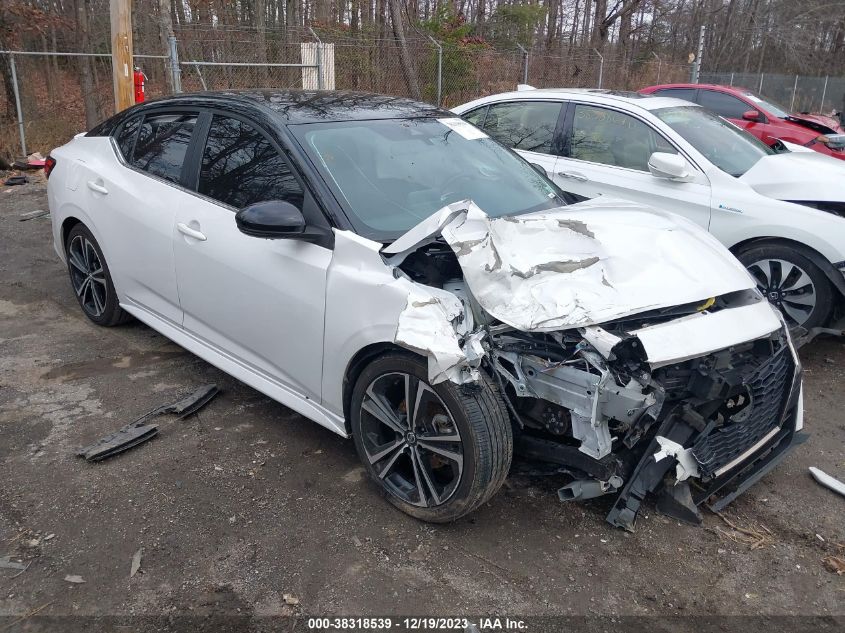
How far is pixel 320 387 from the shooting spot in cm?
325

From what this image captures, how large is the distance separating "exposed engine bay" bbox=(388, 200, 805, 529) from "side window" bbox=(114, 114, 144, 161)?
2.52 metres

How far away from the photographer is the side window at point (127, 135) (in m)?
4.51

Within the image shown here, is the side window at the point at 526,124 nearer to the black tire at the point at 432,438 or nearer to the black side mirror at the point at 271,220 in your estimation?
the black side mirror at the point at 271,220

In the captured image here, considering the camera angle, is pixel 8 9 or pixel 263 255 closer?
pixel 263 255

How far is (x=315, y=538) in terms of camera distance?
291 cm

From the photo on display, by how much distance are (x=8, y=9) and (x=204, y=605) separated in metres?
14.4

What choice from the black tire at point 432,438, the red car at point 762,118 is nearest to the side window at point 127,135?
the black tire at point 432,438

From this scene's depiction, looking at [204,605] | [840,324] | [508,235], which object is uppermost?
[508,235]

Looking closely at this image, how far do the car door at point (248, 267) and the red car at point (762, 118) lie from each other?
8.08 m

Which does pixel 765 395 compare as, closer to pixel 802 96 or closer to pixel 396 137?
pixel 396 137

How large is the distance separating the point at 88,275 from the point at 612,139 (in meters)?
4.19

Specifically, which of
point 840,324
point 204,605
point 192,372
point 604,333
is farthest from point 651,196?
point 204,605

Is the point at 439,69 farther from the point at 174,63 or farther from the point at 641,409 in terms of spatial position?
the point at 641,409

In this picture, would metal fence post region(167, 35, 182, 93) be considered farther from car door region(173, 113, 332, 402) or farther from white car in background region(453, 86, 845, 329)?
car door region(173, 113, 332, 402)
